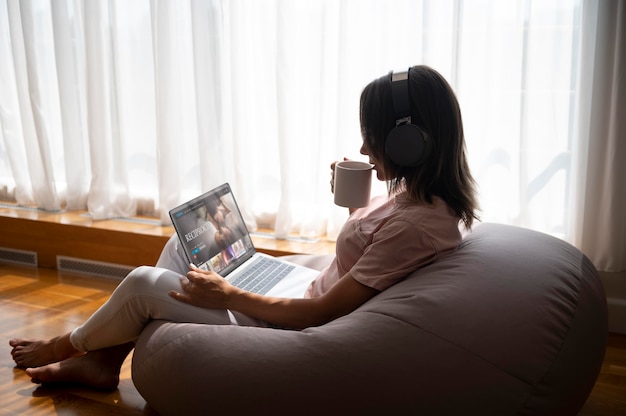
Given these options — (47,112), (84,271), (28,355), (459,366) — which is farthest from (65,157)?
(459,366)

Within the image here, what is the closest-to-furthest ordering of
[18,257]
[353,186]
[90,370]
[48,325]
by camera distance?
[353,186] → [90,370] → [48,325] → [18,257]

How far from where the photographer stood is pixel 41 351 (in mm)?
2117

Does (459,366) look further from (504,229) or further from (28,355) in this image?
(28,355)

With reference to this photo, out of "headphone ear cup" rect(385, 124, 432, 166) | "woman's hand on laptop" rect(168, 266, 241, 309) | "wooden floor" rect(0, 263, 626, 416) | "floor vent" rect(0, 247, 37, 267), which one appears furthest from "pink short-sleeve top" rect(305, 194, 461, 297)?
"floor vent" rect(0, 247, 37, 267)

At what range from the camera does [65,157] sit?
11.1ft

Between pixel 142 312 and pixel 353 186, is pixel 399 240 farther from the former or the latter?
pixel 142 312

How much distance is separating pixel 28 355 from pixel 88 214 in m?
1.34

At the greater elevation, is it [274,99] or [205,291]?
[274,99]

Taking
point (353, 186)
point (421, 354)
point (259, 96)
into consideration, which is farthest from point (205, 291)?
point (259, 96)

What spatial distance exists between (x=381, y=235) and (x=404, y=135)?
242mm

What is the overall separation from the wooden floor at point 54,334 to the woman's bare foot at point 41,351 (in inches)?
2.6

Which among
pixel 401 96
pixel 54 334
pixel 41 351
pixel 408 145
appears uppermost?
pixel 401 96

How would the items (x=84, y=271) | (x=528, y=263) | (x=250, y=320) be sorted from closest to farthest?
1. (x=528, y=263)
2. (x=250, y=320)
3. (x=84, y=271)

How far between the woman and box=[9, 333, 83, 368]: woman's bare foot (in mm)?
180
